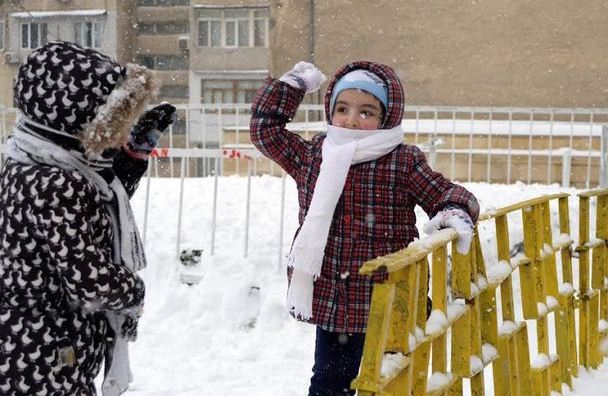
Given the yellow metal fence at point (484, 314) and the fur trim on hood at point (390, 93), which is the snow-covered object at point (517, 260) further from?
the fur trim on hood at point (390, 93)

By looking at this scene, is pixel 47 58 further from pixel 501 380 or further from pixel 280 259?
pixel 280 259

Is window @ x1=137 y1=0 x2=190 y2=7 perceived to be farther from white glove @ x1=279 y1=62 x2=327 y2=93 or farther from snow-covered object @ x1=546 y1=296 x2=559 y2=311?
white glove @ x1=279 y1=62 x2=327 y2=93

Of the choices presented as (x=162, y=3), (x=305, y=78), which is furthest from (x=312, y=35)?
(x=305, y=78)

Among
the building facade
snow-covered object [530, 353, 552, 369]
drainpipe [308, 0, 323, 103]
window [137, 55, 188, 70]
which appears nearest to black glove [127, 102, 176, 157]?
snow-covered object [530, 353, 552, 369]

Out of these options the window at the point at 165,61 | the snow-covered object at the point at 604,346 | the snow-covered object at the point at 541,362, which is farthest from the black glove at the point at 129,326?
the window at the point at 165,61

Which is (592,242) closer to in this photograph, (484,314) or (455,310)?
(484,314)

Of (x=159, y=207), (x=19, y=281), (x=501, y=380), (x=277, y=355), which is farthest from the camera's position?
(x=159, y=207)

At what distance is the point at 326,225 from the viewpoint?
2.90 m

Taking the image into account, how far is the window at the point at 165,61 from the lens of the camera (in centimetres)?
4622

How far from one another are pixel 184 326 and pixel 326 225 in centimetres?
354

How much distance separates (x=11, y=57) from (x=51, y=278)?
40.5 m

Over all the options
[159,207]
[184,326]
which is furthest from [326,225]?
[159,207]

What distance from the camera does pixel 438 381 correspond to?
9.33 ft

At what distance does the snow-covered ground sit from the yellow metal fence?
1.27ft
